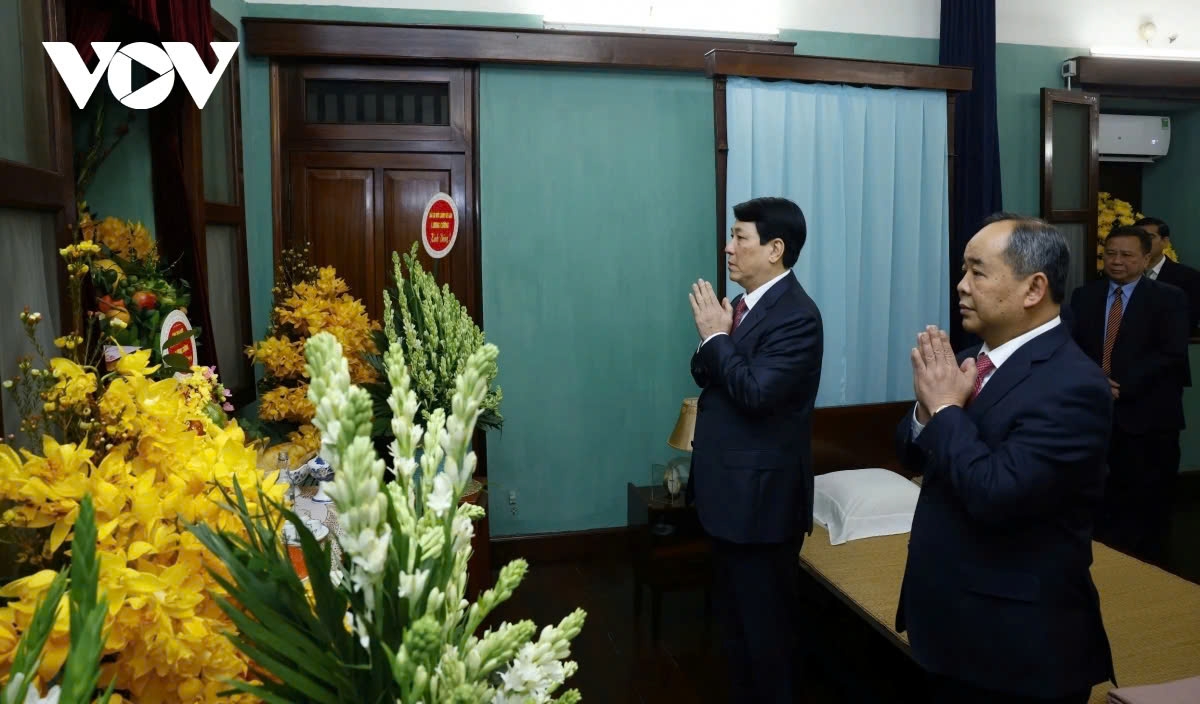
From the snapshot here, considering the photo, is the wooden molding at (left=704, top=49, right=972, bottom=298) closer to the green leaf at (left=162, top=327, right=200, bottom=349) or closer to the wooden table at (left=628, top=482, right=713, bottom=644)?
the wooden table at (left=628, top=482, right=713, bottom=644)

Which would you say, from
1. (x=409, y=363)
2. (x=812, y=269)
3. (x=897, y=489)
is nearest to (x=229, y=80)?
(x=409, y=363)

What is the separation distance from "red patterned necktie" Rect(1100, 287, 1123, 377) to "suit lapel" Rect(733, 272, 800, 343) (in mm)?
2356

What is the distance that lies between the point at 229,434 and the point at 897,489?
2.95m

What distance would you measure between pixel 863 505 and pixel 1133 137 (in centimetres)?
366

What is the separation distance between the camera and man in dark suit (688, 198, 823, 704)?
7.73 feet

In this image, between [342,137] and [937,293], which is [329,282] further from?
[937,293]

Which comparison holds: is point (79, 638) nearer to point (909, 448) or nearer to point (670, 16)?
point (909, 448)

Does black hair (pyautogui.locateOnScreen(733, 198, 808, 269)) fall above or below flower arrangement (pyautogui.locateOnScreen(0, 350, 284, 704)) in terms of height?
above

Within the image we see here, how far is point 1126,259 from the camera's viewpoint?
3912mm

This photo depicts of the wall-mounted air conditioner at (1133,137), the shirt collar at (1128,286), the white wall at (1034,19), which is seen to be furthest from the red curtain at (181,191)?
the wall-mounted air conditioner at (1133,137)

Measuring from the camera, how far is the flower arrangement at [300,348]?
2543 millimetres

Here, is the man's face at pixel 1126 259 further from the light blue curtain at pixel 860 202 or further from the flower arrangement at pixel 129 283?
the flower arrangement at pixel 129 283

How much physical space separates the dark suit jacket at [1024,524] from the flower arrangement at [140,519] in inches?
49.4

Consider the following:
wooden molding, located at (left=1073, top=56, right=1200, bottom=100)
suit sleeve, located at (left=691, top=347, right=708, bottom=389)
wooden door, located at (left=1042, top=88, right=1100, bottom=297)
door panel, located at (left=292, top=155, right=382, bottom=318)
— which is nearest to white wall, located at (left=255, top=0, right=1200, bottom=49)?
wooden molding, located at (left=1073, top=56, right=1200, bottom=100)
